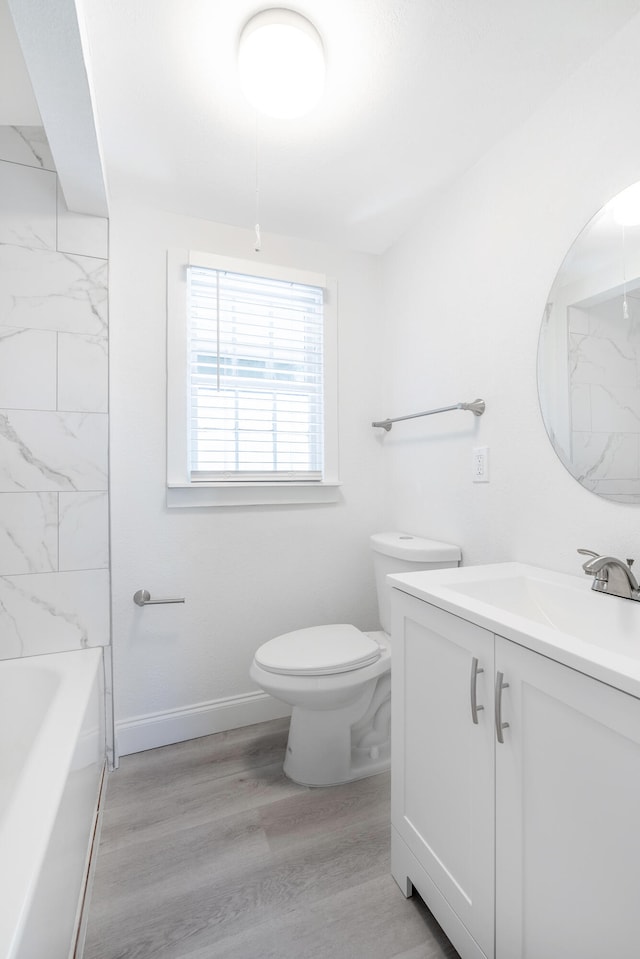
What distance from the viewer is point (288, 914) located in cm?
112

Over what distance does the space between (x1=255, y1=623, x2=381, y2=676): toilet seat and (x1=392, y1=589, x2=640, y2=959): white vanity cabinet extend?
37 centimetres

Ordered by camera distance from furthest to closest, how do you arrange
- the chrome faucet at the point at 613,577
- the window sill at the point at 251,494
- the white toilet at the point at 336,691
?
the window sill at the point at 251,494
the white toilet at the point at 336,691
the chrome faucet at the point at 613,577

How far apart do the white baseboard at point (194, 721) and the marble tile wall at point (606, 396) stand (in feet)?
5.37

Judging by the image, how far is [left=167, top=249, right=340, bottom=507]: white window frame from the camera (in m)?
1.87

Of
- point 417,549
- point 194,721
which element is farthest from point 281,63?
point 194,721

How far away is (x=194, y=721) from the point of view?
6.19 feet

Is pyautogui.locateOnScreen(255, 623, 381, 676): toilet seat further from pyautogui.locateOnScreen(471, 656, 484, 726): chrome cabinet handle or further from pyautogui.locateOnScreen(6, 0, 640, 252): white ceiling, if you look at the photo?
pyautogui.locateOnScreen(6, 0, 640, 252): white ceiling

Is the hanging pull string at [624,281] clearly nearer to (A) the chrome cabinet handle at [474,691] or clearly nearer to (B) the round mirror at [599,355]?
(B) the round mirror at [599,355]

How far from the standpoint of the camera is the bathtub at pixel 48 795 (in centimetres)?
67

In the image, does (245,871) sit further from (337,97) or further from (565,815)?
(337,97)

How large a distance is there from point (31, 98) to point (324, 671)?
2046 mm

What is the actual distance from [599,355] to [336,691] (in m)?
1.31

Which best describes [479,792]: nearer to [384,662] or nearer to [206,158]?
[384,662]

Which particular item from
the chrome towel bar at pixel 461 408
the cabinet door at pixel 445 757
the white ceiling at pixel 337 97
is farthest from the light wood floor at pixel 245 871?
the white ceiling at pixel 337 97
